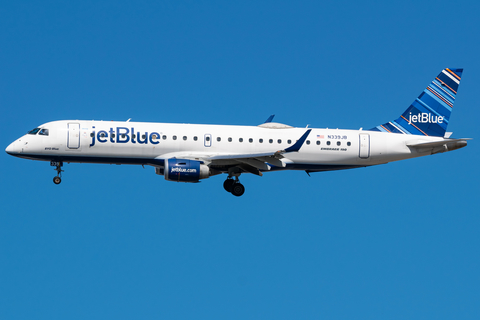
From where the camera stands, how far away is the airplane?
41.6 meters

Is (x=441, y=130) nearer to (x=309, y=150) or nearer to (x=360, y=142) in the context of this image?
(x=360, y=142)

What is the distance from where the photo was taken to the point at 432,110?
1890 inches

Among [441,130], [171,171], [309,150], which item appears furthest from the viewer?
[441,130]

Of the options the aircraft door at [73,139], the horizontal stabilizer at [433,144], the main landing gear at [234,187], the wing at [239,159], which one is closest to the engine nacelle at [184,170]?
the wing at [239,159]

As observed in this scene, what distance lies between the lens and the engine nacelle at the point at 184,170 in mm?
40594

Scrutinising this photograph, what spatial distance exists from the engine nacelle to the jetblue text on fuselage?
2.20 meters

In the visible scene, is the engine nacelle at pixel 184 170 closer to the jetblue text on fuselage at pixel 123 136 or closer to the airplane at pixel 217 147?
the airplane at pixel 217 147

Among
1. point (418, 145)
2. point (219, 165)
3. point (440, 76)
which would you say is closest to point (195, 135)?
point (219, 165)

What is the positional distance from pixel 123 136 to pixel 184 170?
4.76 meters

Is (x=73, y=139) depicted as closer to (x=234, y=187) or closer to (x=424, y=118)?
(x=234, y=187)

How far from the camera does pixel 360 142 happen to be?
1773 inches

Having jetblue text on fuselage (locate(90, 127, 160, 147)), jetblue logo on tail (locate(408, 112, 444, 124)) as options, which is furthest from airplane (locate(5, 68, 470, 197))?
jetblue logo on tail (locate(408, 112, 444, 124))

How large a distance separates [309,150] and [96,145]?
14.3 meters

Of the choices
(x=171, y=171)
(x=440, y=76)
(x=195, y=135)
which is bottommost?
(x=171, y=171)
